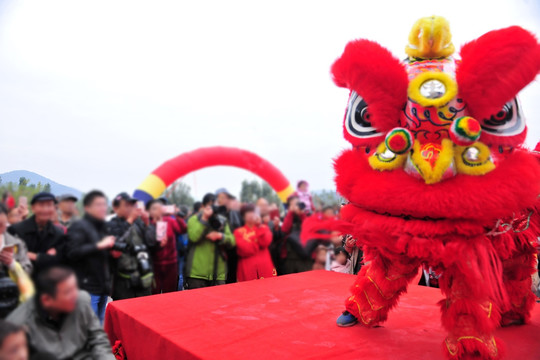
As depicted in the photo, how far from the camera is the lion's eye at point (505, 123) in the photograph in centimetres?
150

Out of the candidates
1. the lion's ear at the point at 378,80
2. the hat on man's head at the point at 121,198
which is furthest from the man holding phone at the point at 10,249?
the lion's ear at the point at 378,80

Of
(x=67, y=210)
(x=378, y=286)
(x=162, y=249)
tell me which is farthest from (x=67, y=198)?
(x=162, y=249)

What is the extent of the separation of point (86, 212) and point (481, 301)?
125 cm

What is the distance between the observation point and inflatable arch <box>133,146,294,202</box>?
182cm

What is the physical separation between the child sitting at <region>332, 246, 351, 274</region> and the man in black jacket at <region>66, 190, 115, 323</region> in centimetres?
223

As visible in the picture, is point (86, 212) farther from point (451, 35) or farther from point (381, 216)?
point (451, 35)

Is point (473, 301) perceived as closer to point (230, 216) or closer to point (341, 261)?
point (341, 261)

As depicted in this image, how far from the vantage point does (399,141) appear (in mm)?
1437

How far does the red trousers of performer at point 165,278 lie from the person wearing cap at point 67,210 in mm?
1600

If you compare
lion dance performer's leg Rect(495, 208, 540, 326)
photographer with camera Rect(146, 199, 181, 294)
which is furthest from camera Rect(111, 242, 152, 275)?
lion dance performer's leg Rect(495, 208, 540, 326)

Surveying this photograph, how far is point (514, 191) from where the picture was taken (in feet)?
4.57

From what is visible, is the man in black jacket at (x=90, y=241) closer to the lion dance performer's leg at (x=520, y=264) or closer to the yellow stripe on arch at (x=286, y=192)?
the lion dance performer's leg at (x=520, y=264)

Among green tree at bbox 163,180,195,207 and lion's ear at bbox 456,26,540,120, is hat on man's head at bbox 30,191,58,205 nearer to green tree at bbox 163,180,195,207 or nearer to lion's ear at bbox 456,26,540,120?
green tree at bbox 163,180,195,207

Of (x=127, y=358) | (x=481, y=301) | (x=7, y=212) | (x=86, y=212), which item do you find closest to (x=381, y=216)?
(x=481, y=301)
